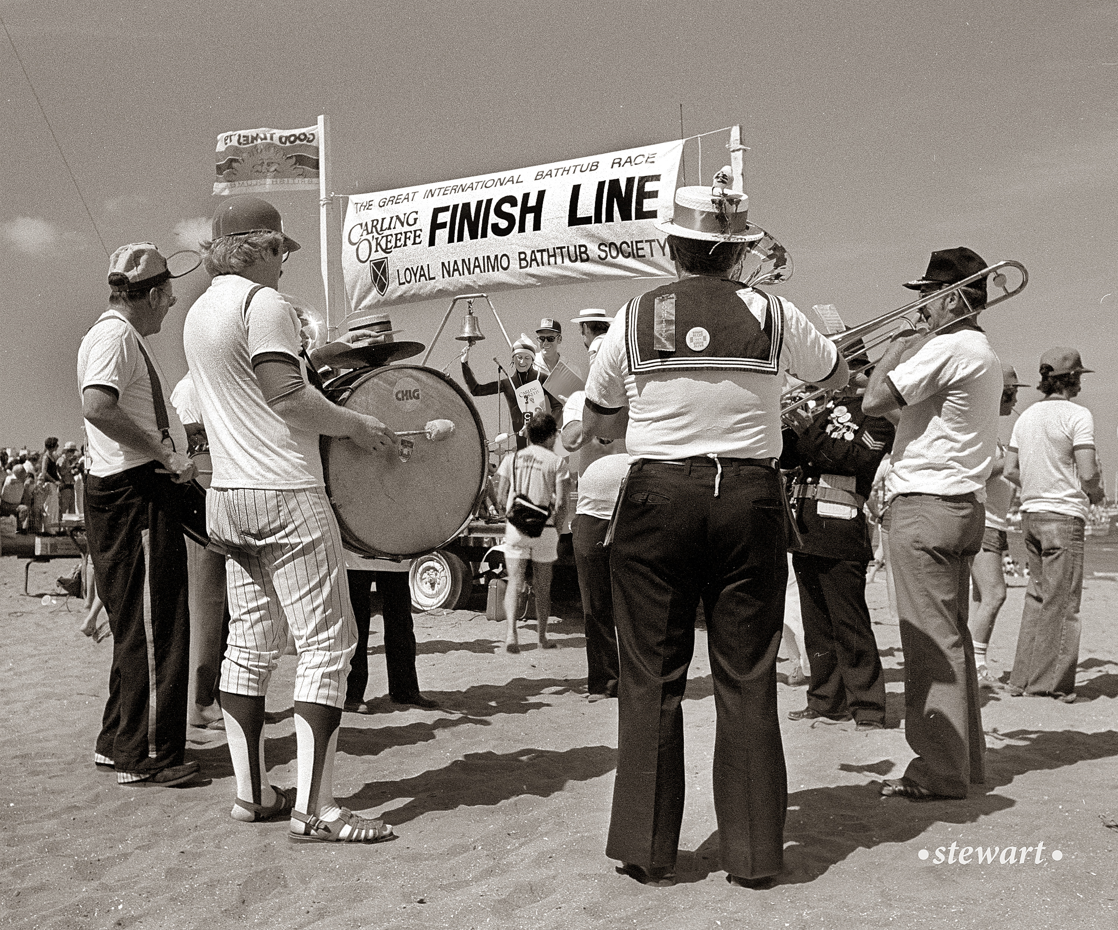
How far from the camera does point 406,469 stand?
4.52 metres

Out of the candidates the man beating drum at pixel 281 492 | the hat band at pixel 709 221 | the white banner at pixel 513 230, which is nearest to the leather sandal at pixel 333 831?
the man beating drum at pixel 281 492

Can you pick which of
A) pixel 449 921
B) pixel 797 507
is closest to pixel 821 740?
pixel 797 507

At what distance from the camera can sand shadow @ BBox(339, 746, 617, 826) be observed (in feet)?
14.9

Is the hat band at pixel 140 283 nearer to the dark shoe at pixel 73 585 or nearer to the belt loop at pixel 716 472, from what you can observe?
the belt loop at pixel 716 472

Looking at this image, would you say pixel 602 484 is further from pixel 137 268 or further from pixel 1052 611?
pixel 1052 611

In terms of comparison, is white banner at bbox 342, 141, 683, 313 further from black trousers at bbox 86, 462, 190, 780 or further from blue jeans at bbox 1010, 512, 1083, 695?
black trousers at bbox 86, 462, 190, 780

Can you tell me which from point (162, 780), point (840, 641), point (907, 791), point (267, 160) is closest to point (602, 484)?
point (840, 641)

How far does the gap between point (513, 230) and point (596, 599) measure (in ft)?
16.0

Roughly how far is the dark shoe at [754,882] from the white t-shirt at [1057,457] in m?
4.28

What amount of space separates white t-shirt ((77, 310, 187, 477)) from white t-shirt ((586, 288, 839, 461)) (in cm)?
201

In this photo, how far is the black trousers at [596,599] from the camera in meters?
6.55

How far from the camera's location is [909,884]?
139 inches

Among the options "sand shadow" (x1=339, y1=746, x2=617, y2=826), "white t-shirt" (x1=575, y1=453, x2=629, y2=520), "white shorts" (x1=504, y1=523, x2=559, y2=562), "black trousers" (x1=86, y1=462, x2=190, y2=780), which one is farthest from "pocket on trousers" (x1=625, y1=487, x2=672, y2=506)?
"white shorts" (x1=504, y1=523, x2=559, y2=562)

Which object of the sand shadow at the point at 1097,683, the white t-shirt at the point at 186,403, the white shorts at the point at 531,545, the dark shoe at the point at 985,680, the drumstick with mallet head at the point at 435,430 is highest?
the white t-shirt at the point at 186,403
